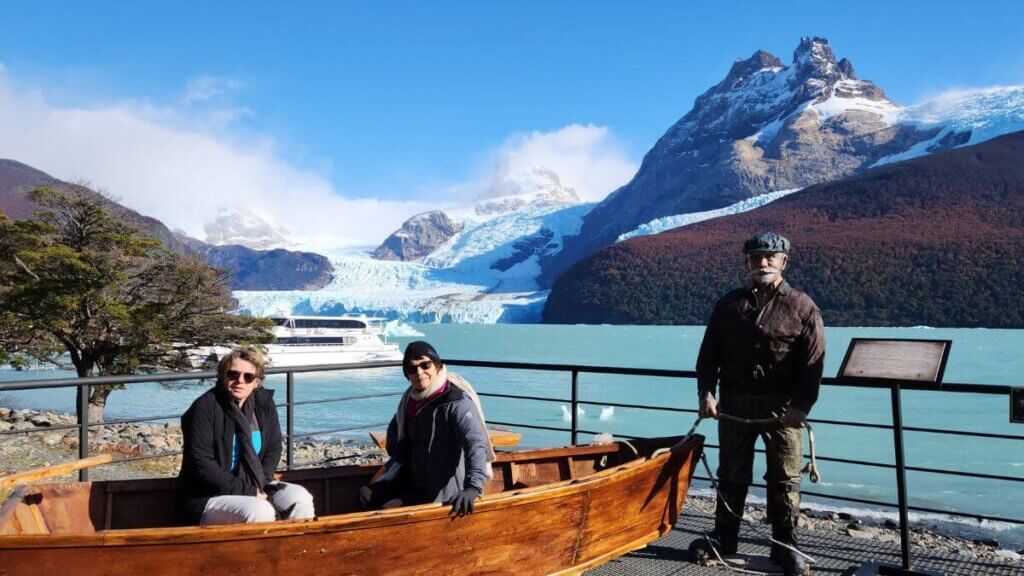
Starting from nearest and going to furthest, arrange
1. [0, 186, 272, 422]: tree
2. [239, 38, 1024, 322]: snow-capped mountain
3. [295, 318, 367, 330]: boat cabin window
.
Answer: [0, 186, 272, 422]: tree → [295, 318, 367, 330]: boat cabin window → [239, 38, 1024, 322]: snow-capped mountain

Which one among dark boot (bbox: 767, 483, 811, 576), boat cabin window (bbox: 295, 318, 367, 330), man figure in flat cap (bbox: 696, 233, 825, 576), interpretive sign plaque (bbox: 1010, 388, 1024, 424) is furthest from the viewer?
boat cabin window (bbox: 295, 318, 367, 330)

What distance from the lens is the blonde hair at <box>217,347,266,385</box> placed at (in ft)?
9.52

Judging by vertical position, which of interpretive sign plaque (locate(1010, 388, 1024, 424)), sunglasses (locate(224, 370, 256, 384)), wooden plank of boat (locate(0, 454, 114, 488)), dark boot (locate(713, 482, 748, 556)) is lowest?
dark boot (locate(713, 482, 748, 556))

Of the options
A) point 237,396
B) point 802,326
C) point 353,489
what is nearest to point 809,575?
point 802,326

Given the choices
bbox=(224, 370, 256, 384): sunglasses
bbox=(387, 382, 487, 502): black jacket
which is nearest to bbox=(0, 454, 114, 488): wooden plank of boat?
bbox=(224, 370, 256, 384): sunglasses

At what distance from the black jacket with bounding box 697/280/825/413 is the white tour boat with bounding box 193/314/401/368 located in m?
33.5

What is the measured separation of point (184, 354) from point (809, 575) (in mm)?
13893

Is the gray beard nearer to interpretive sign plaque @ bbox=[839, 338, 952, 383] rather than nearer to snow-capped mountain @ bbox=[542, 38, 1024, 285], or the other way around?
interpretive sign plaque @ bbox=[839, 338, 952, 383]

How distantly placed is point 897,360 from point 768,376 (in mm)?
513

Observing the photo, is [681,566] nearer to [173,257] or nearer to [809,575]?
[809,575]

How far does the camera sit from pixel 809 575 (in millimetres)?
3404

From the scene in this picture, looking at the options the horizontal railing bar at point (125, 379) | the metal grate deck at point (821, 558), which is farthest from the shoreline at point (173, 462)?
the horizontal railing bar at point (125, 379)

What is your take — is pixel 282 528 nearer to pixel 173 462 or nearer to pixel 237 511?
pixel 237 511

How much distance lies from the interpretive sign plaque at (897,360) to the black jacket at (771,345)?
20cm
